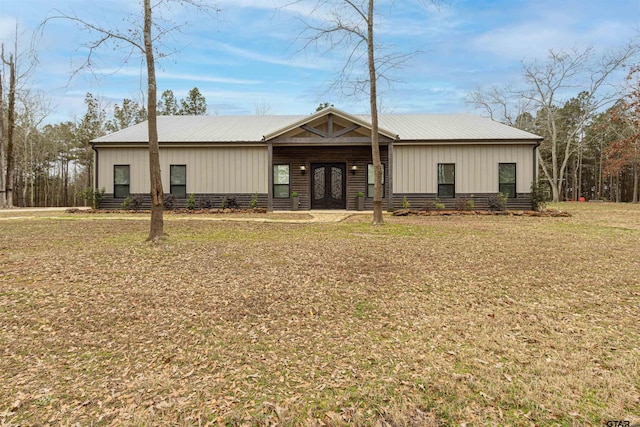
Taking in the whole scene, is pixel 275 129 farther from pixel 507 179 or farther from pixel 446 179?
pixel 507 179

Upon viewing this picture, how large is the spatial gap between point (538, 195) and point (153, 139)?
1479 cm

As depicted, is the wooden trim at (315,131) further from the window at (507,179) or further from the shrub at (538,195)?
the shrub at (538,195)

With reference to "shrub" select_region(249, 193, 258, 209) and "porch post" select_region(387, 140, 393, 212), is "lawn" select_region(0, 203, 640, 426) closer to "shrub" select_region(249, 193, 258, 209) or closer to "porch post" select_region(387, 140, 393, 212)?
"porch post" select_region(387, 140, 393, 212)

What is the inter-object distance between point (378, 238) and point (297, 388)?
570cm

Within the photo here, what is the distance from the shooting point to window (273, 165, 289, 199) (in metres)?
16.9

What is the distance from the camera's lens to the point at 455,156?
1614 cm

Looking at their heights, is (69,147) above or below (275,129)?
above

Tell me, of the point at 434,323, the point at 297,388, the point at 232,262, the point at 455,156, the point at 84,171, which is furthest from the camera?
the point at 84,171

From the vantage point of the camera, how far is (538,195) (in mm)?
15227

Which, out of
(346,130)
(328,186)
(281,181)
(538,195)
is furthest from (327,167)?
(538,195)

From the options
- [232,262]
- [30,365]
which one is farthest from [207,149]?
[30,365]

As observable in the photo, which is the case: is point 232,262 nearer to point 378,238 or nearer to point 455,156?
point 378,238

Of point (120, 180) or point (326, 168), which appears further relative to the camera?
point (326, 168)

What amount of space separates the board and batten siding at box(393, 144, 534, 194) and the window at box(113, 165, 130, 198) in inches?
482
